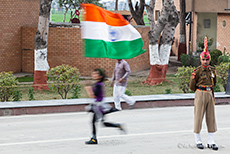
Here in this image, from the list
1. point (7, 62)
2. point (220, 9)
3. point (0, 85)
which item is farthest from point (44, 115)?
point (220, 9)

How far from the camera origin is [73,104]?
39.5 ft

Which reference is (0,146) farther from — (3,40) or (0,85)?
(3,40)

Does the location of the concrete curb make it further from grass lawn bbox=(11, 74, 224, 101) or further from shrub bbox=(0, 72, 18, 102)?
grass lawn bbox=(11, 74, 224, 101)

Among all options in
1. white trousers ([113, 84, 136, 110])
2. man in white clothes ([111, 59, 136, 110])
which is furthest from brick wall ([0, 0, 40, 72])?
man in white clothes ([111, 59, 136, 110])

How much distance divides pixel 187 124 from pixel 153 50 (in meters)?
8.31

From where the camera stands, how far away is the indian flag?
397 inches

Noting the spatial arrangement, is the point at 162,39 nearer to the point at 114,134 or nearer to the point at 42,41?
the point at 42,41

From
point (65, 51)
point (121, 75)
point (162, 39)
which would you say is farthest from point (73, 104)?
point (65, 51)

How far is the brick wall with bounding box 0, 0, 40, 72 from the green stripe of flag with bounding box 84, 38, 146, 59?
1175 centimetres

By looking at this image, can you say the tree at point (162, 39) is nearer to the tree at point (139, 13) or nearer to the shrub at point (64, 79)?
the shrub at point (64, 79)

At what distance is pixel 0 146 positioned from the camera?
8438mm

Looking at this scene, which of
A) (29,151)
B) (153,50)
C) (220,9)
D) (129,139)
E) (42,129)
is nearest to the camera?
(29,151)

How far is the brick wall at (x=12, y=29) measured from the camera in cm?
2145

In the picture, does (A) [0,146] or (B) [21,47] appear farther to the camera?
(B) [21,47]
